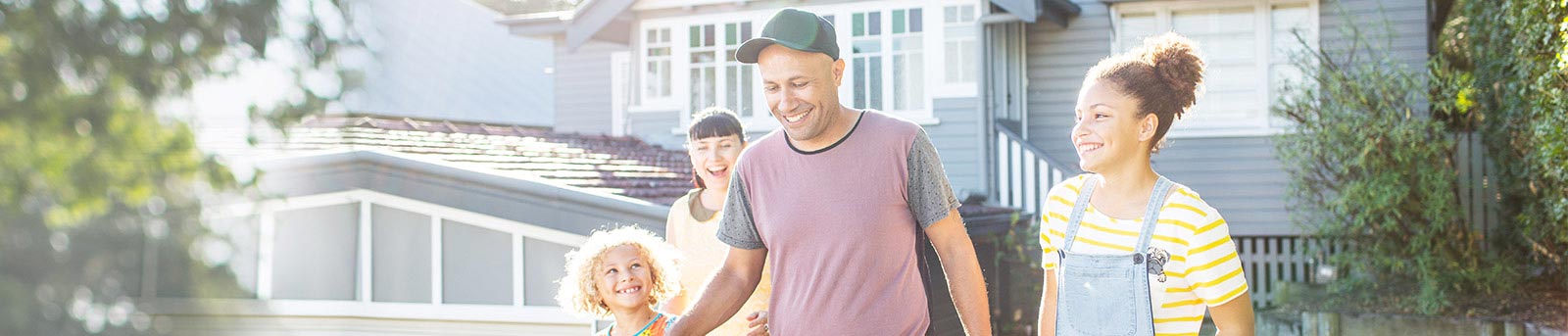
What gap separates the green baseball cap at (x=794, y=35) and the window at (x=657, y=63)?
8.06m

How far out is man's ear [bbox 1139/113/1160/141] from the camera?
2137 mm

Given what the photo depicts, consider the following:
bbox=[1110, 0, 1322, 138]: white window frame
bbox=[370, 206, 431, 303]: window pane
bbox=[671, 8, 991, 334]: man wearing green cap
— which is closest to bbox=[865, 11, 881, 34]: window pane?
bbox=[1110, 0, 1322, 138]: white window frame

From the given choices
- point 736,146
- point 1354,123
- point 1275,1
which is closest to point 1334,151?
point 1354,123

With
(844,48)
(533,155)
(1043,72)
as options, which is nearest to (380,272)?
(533,155)

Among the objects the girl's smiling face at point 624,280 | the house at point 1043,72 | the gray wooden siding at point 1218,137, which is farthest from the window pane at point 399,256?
the gray wooden siding at point 1218,137

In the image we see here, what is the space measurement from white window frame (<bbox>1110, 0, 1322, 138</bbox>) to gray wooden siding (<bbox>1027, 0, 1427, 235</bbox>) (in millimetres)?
51

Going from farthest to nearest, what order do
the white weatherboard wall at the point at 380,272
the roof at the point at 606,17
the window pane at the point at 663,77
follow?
the window pane at the point at 663,77 < the roof at the point at 606,17 < the white weatherboard wall at the point at 380,272

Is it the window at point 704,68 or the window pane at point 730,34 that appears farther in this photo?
the window at point 704,68

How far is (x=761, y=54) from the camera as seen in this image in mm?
2180

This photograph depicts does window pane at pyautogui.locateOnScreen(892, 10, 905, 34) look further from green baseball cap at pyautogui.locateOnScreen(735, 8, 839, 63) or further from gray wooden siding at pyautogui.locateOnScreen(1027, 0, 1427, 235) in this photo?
green baseball cap at pyautogui.locateOnScreen(735, 8, 839, 63)

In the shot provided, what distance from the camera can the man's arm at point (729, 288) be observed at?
241 cm

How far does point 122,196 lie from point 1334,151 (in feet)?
21.3

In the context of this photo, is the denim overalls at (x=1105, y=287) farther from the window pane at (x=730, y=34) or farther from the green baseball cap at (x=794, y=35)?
the window pane at (x=730, y=34)

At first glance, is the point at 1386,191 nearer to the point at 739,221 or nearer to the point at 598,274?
the point at 598,274
